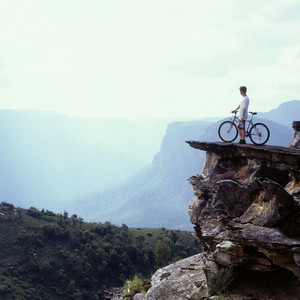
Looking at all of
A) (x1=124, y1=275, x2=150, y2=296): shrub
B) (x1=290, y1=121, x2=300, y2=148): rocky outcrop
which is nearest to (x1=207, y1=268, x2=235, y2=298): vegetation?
(x1=290, y1=121, x2=300, y2=148): rocky outcrop

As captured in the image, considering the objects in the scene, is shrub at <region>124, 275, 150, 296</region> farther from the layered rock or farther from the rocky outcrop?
the rocky outcrop

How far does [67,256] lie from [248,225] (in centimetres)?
6406

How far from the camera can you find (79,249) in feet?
257

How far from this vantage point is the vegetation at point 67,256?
202 ft

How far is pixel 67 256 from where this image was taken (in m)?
72.3

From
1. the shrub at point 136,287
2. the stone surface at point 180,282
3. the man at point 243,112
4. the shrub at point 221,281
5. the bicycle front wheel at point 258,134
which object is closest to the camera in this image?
the shrub at point 221,281

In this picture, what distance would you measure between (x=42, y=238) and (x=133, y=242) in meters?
25.7

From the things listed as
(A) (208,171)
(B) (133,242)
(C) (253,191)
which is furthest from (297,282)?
(B) (133,242)

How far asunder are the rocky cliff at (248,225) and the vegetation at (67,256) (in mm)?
44249

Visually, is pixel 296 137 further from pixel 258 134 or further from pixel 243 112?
pixel 243 112

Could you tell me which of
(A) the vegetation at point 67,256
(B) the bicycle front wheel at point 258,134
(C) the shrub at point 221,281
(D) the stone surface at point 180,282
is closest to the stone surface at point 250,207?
(C) the shrub at point 221,281

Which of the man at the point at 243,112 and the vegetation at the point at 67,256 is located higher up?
the man at the point at 243,112

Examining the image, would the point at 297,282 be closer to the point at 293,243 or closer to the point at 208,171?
the point at 293,243

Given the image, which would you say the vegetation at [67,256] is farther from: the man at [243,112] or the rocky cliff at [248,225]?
the man at [243,112]
